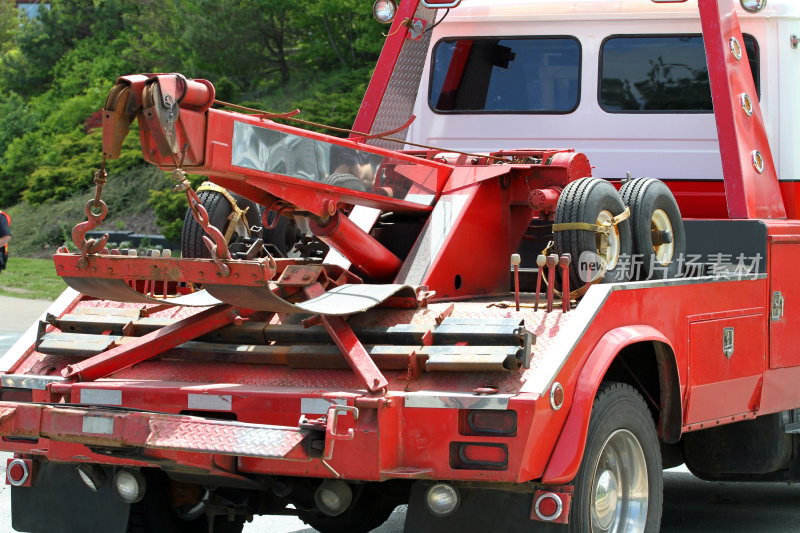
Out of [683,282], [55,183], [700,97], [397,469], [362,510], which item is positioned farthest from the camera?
[55,183]

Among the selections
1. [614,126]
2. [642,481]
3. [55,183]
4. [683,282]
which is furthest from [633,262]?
[55,183]

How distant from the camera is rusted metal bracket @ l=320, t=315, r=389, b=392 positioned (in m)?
4.57

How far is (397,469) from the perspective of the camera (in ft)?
15.0

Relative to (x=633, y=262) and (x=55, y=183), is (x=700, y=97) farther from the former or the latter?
(x=55, y=183)

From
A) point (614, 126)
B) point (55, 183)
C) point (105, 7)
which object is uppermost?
point (105, 7)

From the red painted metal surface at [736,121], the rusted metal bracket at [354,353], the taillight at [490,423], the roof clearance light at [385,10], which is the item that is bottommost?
the taillight at [490,423]

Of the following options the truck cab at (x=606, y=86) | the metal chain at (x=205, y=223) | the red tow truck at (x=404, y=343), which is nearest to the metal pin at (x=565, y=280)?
the red tow truck at (x=404, y=343)

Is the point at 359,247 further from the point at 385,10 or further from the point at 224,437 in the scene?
the point at 385,10

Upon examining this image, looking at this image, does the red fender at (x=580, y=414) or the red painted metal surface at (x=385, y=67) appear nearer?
the red fender at (x=580, y=414)

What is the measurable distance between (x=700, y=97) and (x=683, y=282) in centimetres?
283

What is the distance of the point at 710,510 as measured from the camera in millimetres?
7586

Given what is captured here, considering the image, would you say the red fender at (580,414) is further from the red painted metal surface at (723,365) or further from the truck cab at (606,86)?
the truck cab at (606,86)

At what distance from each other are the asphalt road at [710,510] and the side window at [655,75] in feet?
8.47

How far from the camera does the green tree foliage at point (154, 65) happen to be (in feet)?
88.1
